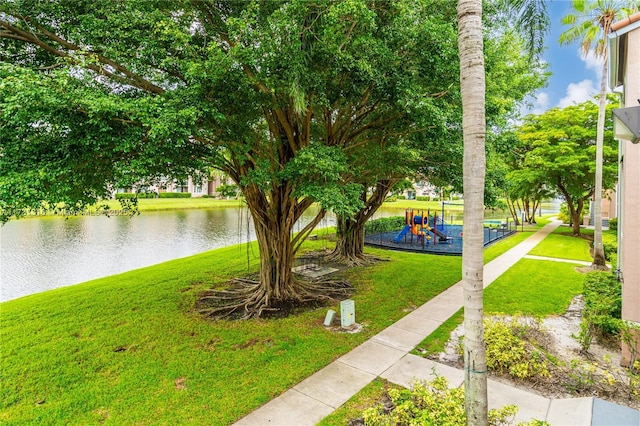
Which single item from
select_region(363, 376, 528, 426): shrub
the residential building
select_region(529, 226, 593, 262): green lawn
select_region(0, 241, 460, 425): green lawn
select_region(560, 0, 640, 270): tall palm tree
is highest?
select_region(560, 0, 640, 270): tall palm tree

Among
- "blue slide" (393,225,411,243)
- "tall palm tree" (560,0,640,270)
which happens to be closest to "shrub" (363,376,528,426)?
"tall palm tree" (560,0,640,270)

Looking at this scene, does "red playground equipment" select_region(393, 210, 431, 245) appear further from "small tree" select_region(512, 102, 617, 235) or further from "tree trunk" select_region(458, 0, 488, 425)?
"tree trunk" select_region(458, 0, 488, 425)

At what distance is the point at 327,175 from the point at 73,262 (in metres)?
13.5

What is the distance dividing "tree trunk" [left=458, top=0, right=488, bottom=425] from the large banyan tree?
7.28ft

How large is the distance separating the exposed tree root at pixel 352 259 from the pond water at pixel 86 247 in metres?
1.80

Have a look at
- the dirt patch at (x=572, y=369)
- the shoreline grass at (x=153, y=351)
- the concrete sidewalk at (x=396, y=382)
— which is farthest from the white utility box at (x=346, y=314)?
the dirt patch at (x=572, y=369)

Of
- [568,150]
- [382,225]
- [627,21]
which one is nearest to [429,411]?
[627,21]

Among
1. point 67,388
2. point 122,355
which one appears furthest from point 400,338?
point 67,388

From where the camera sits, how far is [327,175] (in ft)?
18.2

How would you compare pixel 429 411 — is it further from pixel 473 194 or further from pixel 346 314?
pixel 346 314

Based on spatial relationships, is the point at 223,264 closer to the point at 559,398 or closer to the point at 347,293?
the point at 347,293

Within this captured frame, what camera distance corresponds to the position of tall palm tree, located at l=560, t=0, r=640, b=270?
1049 cm

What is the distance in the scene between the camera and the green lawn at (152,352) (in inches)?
170

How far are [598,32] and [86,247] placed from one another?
23.3 m
